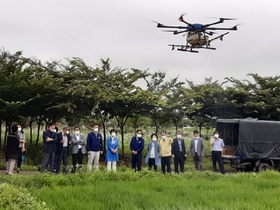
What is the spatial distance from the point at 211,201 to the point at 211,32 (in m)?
10.5

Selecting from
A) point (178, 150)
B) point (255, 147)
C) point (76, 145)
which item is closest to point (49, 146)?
point (76, 145)

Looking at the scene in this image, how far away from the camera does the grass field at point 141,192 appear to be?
623 centimetres

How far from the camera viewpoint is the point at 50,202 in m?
6.21

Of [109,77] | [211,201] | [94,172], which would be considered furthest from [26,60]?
[211,201]

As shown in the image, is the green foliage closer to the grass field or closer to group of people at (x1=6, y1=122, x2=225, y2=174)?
the grass field

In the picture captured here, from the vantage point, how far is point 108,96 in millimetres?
15812

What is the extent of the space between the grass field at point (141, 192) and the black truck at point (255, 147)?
4.33 meters

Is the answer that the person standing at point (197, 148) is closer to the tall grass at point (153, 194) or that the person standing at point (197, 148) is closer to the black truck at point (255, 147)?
the black truck at point (255, 147)

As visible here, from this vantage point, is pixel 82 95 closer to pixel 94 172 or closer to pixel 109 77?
pixel 109 77

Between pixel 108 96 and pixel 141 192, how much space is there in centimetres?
896

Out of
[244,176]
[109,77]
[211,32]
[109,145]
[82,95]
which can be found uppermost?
[211,32]

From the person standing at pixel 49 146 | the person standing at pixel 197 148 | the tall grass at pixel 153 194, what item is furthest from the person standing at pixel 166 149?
the person standing at pixel 49 146

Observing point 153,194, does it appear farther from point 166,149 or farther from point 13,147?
point 13,147

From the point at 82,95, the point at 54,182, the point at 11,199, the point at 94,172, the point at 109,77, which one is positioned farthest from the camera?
the point at 109,77
